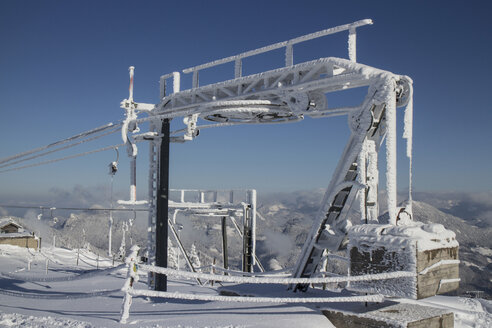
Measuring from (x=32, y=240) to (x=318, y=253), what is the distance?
3437 cm

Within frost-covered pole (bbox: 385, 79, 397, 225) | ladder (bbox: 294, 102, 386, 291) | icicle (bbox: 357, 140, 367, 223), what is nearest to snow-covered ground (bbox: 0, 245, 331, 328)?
ladder (bbox: 294, 102, 386, 291)

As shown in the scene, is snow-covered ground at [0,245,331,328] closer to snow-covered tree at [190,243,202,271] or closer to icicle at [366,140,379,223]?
icicle at [366,140,379,223]

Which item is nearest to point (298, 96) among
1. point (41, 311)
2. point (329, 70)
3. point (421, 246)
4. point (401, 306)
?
point (329, 70)

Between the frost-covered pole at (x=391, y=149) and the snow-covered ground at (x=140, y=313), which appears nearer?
the snow-covered ground at (x=140, y=313)

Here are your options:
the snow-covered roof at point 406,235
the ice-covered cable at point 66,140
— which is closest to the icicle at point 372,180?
the snow-covered roof at point 406,235

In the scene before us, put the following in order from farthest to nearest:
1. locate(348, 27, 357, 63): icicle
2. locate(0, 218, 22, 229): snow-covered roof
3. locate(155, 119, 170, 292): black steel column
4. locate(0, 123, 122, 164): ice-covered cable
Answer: locate(0, 218, 22, 229): snow-covered roof
locate(0, 123, 122, 164): ice-covered cable
locate(155, 119, 170, 292): black steel column
locate(348, 27, 357, 63): icicle

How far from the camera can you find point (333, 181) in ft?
30.3

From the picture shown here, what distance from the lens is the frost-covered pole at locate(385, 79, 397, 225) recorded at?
789cm

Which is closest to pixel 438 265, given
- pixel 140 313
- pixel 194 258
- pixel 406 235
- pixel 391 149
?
pixel 406 235

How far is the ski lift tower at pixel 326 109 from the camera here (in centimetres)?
816

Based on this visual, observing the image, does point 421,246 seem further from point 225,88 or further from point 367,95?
point 225,88

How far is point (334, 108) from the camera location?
9.12m

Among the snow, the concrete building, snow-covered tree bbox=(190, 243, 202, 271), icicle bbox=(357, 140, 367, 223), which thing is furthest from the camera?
the concrete building

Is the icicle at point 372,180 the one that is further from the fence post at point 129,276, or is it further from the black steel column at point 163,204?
the black steel column at point 163,204
